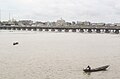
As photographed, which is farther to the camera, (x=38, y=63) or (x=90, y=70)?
(x=38, y=63)

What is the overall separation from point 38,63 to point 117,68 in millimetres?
11436

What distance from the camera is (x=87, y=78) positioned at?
1385 inches

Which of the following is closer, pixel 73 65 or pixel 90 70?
pixel 90 70

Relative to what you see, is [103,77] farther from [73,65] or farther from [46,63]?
[46,63]

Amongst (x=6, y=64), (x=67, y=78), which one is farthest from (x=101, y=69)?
(x=6, y=64)

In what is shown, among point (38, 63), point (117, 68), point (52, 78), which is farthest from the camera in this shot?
point (38, 63)

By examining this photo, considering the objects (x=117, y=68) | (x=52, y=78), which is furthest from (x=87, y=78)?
(x=117, y=68)

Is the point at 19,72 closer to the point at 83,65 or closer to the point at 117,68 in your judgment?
the point at 83,65

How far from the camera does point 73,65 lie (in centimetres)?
4341

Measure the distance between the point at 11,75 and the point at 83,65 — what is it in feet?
40.4

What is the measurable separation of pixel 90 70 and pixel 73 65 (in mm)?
4991

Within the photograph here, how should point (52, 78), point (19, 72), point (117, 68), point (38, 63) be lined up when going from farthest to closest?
point (38, 63), point (117, 68), point (19, 72), point (52, 78)

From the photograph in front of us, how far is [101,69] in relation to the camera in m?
39.7

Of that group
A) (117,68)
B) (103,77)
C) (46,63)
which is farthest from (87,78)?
(46,63)
